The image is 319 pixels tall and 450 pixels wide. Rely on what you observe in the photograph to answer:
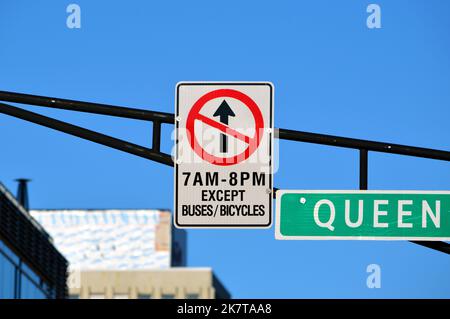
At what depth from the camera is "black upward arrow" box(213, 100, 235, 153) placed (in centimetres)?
1172

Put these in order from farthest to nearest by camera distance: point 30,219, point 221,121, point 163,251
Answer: point 163,251 → point 30,219 → point 221,121

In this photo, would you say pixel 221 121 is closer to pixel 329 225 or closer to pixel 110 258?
pixel 329 225

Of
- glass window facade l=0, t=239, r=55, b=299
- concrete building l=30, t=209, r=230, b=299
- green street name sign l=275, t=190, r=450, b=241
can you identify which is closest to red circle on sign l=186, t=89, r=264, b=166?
green street name sign l=275, t=190, r=450, b=241

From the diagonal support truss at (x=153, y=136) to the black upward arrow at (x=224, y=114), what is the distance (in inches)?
21.0

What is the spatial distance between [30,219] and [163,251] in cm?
10833

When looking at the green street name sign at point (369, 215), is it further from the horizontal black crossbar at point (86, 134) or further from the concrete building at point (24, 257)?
the concrete building at point (24, 257)

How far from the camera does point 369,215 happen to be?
12.3m

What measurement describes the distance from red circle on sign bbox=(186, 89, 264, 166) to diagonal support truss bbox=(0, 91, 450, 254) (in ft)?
1.08

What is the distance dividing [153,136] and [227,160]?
0.86m

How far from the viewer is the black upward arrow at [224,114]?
11.7m

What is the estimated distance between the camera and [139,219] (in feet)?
540

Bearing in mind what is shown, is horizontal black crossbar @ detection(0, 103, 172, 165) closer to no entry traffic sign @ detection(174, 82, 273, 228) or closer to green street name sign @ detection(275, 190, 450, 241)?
no entry traffic sign @ detection(174, 82, 273, 228)

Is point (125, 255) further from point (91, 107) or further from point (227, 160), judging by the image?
point (227, 160)
